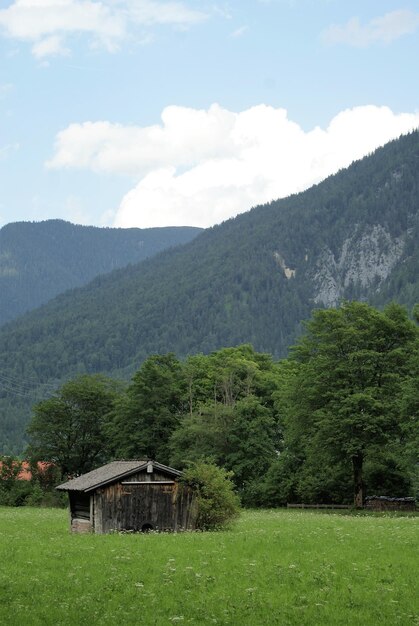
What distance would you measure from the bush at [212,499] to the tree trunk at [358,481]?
64.4 feet

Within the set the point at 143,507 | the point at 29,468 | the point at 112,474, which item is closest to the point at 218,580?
the point at 143,507

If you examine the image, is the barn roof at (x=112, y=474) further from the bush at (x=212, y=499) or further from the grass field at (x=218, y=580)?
the grass field at (x=218, y=580)

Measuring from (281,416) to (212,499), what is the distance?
102 ft

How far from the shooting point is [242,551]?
30.4m

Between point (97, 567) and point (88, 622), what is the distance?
812cm

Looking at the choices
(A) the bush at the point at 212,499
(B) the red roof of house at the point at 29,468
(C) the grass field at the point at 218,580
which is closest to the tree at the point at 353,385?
(A) the bush at the point at 212,499

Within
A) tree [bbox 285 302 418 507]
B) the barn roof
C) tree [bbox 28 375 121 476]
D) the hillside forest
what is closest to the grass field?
the barn roof

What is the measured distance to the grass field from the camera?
19.7 meters

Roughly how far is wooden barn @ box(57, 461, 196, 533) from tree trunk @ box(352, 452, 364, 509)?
20.8 meters

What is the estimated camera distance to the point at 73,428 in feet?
337

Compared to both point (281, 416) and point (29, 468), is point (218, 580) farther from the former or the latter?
point (29, 468)

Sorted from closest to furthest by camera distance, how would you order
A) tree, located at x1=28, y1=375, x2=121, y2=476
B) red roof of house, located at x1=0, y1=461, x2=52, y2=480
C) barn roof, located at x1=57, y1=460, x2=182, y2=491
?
barn roof, located at x1=57, y1=460, x2=182, y2=491 < red roof of house, located at x1=0, y1=461, x2=52, y2=480 < tree, located at x1=28, y1=375, x2=121, y2=476

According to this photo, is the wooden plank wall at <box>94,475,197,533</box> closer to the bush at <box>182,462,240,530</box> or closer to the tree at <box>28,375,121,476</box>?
the bush at <box>182,462,240,530</box>

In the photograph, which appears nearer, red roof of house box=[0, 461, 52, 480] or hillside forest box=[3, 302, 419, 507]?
hillside forest box=[3, 302, 419, 507]
